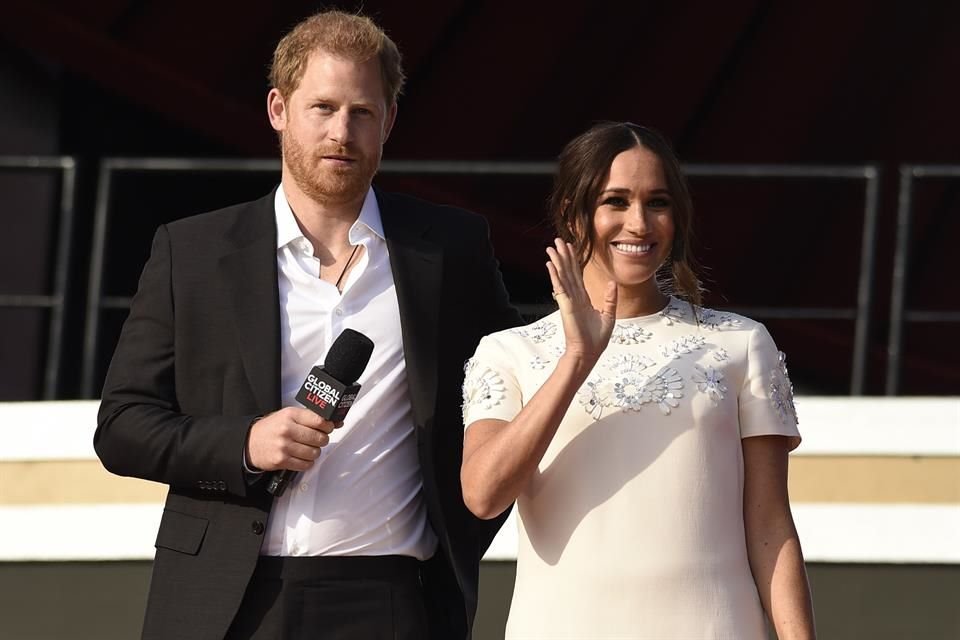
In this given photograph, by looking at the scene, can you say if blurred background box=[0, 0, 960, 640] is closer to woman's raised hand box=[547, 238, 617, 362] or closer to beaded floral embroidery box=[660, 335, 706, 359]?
beaded floral embroidery box=[660, 335, 706, 359]

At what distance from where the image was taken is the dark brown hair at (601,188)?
2.03 metres

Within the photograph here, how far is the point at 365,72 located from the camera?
237cm

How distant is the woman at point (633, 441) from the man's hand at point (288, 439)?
0.22 meters

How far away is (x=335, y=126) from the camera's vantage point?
2.32 m

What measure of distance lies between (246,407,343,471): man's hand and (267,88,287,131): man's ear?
1.67 feet

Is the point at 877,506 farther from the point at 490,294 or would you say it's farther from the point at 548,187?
the point at 548,187

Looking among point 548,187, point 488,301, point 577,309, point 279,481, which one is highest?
point 548,187

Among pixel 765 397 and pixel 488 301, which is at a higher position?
pixel 488 301

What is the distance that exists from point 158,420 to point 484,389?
0.53m

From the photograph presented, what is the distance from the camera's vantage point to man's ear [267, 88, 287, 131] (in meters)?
2.42

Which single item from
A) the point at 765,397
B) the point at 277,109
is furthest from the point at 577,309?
the point at 277,109

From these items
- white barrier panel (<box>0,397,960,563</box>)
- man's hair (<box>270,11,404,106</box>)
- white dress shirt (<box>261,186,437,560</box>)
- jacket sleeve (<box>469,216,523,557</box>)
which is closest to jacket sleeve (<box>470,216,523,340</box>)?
jacket sleeve (<box>469,216,523,557</box>)

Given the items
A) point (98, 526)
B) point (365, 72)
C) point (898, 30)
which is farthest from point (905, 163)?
point (365, 72)

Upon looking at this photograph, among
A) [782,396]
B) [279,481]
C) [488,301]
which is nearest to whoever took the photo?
[782,396]
